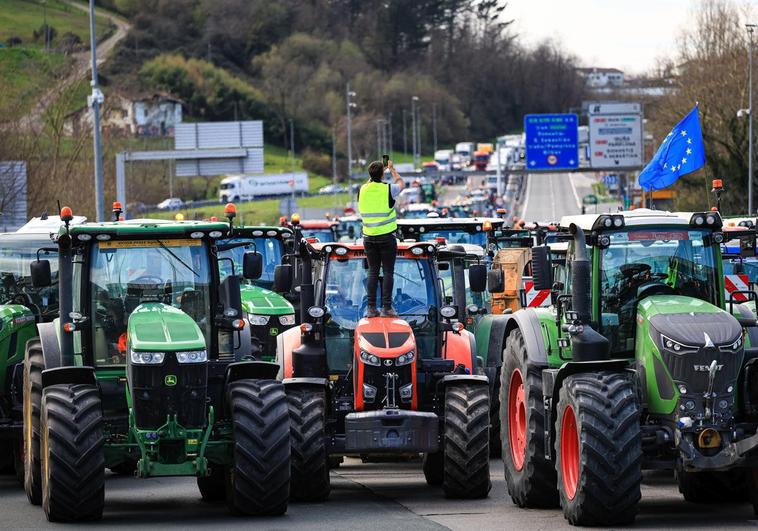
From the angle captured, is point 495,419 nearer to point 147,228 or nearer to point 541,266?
point 541,266

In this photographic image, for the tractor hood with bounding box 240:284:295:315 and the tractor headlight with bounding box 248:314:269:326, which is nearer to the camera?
the tractor headlight with bounding box 248:314:269:326

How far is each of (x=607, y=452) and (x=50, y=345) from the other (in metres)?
5.73

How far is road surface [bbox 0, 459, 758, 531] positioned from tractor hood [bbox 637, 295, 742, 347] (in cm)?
149

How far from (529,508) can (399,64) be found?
564ft

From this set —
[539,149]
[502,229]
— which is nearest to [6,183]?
[502,229]

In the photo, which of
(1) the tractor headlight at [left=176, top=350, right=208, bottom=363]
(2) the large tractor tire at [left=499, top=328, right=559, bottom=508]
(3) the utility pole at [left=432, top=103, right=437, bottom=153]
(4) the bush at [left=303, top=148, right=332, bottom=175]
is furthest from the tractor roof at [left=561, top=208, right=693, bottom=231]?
(3) the utility pole at [left=432, top=103, right=437, bottom=153]

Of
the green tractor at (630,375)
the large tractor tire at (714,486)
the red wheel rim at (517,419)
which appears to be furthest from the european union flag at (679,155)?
the large tractor tire at (714,486)

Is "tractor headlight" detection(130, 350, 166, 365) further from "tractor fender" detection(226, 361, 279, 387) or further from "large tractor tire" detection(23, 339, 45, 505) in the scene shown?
"large tractor tire" detection(23, 339, 45, 505)

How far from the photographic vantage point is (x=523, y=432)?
49.6 feet

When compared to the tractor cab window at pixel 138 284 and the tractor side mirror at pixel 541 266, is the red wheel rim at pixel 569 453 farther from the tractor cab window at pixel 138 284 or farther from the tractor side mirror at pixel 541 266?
the tractor cab window at pixel 138 284

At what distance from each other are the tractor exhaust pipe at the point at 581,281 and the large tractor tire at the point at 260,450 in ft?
8.67

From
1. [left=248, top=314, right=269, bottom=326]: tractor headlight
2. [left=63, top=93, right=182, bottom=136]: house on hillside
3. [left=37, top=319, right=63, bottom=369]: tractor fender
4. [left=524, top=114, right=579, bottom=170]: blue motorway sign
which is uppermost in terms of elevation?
[left=63, top=93, right=182, bottom=136]: house on hillside

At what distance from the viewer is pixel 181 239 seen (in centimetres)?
1481

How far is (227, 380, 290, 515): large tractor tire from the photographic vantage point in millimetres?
13453
